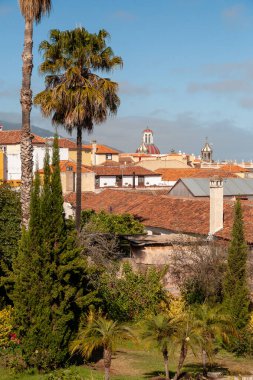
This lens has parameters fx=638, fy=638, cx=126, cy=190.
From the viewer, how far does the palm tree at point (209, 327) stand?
17681 millimetres

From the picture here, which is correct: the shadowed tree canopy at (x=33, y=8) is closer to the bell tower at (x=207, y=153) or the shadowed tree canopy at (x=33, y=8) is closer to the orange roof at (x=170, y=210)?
the orange roof at (x=170, y=210)

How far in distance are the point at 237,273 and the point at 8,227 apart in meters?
8.56

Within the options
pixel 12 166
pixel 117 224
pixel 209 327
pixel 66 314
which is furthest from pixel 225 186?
pixel 66 314

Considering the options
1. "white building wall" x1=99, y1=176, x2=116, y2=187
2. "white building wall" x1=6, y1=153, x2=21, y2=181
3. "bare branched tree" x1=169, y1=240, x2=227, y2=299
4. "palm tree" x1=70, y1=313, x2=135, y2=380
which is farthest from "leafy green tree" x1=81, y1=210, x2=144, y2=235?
"white building wall" x1=99, y1=176, x2=116, y2=187

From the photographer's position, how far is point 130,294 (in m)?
24.8

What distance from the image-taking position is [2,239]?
2345 centimetres

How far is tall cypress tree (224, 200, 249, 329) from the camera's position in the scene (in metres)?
22.4

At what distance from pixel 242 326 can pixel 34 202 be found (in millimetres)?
8896

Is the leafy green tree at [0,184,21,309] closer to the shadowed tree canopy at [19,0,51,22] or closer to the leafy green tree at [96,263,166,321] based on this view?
the leafy green tree at [96,263,166,321]

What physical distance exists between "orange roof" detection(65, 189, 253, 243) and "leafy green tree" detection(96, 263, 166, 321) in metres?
6.53

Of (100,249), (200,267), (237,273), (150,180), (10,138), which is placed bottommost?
(200,267)

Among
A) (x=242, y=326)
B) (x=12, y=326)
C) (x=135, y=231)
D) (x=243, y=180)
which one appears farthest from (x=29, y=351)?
(x=243, y=180)

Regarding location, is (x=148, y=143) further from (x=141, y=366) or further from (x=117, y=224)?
(x=141, y=366)

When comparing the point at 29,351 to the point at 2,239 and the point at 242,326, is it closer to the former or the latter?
the point at 2,239
